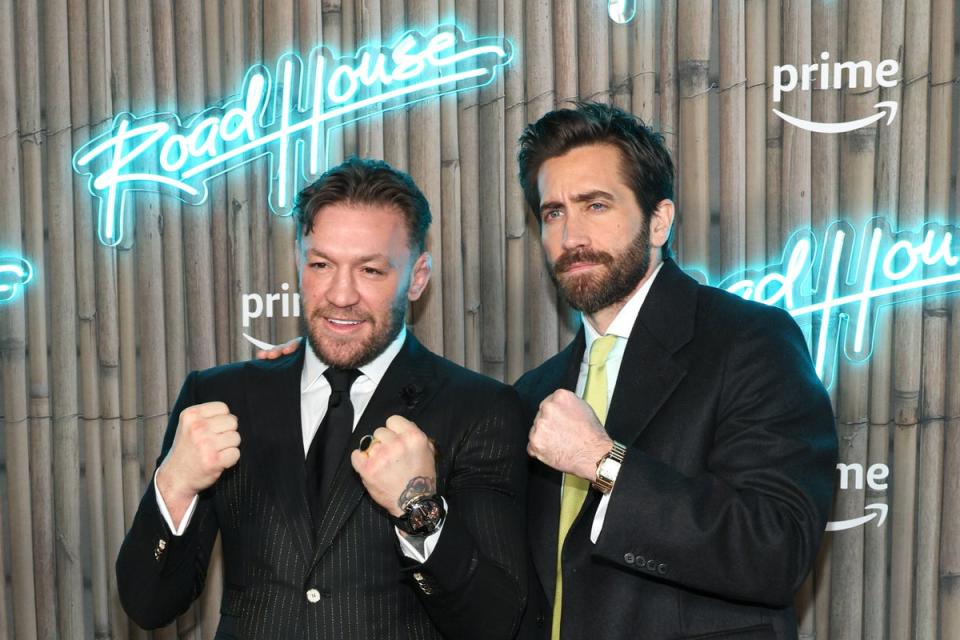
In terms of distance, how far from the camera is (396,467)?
2078 millimetres

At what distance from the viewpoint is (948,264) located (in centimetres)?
327

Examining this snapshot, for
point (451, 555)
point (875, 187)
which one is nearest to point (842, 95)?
point (875, 187)

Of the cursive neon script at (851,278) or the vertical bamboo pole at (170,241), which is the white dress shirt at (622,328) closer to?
the cursive neon script at (851,278)

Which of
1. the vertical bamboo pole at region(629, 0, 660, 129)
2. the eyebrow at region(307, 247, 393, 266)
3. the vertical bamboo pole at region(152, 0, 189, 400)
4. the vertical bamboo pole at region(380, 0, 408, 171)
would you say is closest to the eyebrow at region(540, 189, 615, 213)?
the eyebrow at region(307, 247, 393, 266)

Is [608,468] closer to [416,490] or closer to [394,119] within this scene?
[416,490]

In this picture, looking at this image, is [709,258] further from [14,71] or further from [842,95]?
[14,71]

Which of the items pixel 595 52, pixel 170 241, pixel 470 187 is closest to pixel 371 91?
pixel 470 187

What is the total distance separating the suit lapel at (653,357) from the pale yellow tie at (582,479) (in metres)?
0.07

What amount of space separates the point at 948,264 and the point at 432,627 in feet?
6.74

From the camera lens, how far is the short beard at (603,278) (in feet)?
8.27

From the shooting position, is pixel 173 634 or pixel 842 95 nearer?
pixel 842 95

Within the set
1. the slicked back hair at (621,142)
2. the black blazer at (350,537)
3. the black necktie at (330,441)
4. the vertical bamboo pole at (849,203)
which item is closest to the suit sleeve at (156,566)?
the black blazer at (350,537)

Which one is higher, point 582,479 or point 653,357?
point 653,357

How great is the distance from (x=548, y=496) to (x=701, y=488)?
20.7 inches
